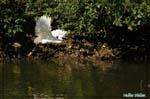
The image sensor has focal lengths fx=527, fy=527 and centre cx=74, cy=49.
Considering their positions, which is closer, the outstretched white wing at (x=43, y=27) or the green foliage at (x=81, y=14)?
the green foliage at (x=81, y=14)

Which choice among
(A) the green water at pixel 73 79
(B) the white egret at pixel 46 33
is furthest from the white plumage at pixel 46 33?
(A) the green water at pixel 73 79

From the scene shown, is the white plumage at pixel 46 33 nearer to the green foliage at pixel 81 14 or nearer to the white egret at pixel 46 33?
the white egret at pixel 46 33

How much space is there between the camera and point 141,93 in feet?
71.7

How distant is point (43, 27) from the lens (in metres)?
32.1

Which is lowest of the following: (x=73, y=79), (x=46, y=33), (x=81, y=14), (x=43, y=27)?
(x=73, y=79)

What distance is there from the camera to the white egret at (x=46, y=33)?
31656 millimetres

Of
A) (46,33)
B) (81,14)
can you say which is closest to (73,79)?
(81,14)

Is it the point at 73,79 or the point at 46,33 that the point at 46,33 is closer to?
the point at 46,33

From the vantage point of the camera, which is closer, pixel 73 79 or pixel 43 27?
pixel 73 79

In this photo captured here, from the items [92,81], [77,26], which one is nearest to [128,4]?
[77,26]

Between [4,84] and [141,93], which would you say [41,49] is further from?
[141,93]

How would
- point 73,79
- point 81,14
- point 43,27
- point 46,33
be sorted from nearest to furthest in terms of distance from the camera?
point 73,79
point 81,14
point 46,33
point 43,27

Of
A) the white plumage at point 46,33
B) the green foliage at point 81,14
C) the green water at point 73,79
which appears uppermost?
the green foliage at point 81,14

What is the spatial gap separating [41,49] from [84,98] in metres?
10.2
